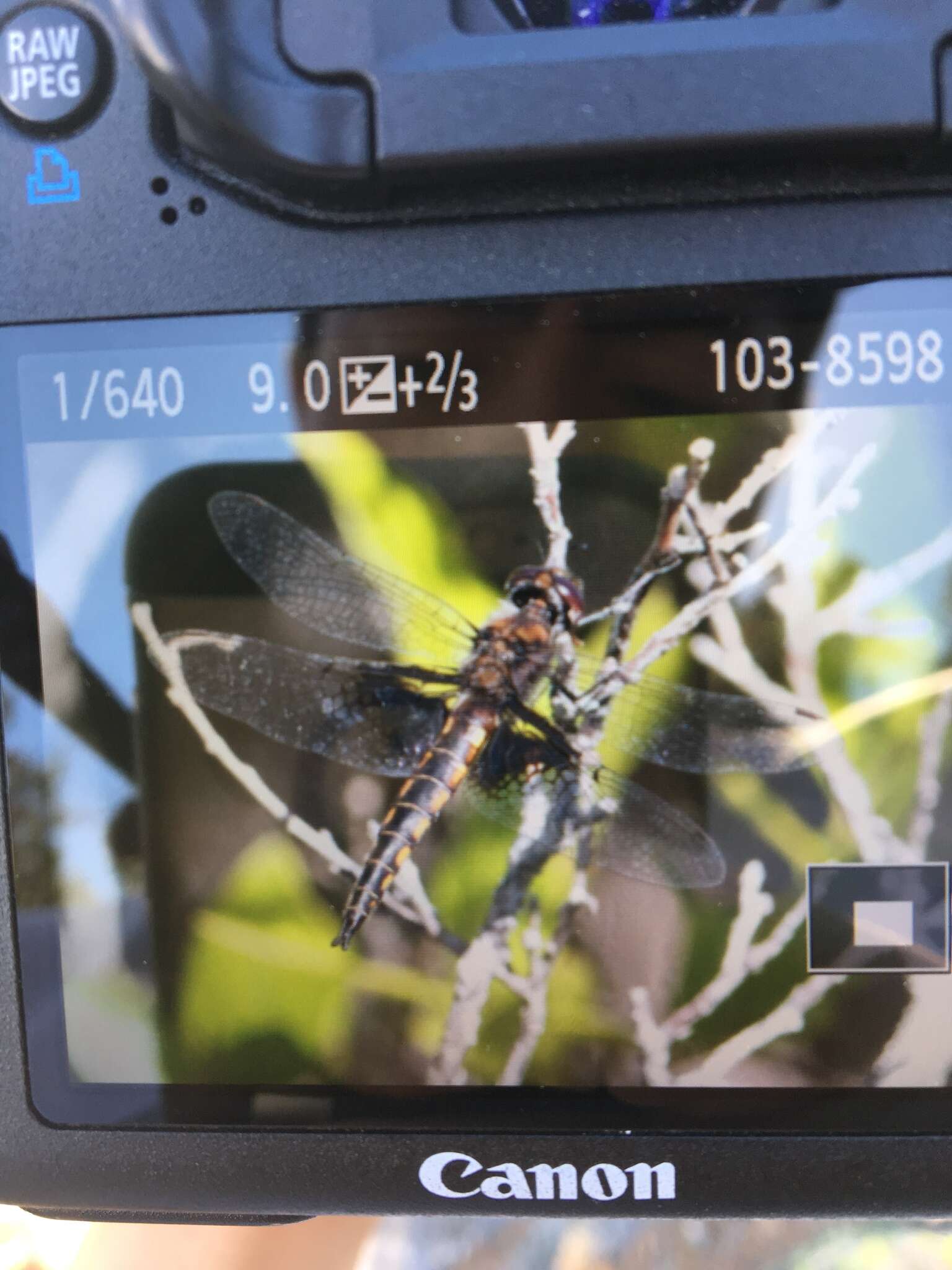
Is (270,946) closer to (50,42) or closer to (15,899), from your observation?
(15,899)

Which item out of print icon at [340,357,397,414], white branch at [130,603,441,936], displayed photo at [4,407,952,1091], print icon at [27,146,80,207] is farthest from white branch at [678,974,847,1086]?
print icon at [27,146,80,207]

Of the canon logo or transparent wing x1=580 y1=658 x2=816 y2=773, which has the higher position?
transparent wing x1=580 y1=658 x2=816 y2=773

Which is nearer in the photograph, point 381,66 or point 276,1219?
point 381,66

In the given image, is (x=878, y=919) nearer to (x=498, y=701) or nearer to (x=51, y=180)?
(x=498, y=701)

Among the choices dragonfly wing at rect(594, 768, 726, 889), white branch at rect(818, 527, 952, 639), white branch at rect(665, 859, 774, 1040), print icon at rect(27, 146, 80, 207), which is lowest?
white branch at rect(665, 859, 774, 1040)

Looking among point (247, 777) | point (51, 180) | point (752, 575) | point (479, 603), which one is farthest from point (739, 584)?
point (51, 180)

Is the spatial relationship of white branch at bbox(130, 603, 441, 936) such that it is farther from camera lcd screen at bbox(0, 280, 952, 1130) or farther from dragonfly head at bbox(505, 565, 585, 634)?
dragonfly head at bbox(505, 565, 585, 634)

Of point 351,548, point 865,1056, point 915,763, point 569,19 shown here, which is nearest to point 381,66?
point 569,19

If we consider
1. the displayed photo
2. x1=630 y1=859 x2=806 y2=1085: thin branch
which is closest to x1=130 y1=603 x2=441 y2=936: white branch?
the displayed photo
